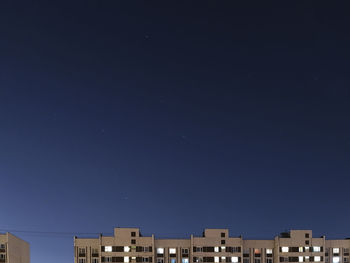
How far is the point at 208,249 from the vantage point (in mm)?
84812

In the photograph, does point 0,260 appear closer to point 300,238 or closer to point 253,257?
point 253,257

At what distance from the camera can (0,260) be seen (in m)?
73.4

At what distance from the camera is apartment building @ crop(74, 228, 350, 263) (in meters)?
82.5

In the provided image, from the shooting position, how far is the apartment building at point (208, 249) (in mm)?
82481

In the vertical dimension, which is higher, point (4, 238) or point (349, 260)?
point (4, 238)

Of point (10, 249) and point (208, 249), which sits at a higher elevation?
point (10, 249)

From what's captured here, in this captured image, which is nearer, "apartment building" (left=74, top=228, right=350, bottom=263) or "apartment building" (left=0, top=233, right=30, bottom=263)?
"apartment building" (left=0, top=233, right=30, bottom=263)

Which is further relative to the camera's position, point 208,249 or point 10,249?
point 208,249

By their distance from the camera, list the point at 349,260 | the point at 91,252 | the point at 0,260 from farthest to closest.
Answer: the point at 349,260
the point at 91,252
the point at 0,260

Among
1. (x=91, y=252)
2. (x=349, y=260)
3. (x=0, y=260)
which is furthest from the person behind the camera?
(x=349, y=260)

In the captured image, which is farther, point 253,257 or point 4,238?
point 253,257

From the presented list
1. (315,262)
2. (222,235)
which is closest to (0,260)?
(222,235)

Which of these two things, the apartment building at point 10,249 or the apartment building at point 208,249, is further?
the apartment building at point 208,249

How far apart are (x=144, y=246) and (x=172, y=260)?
26.2 feet
